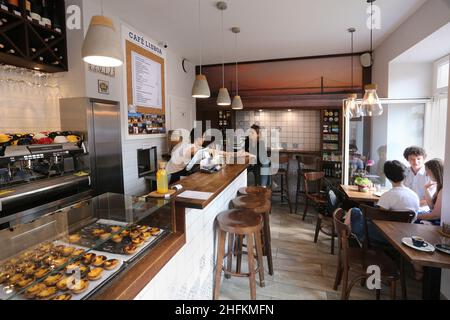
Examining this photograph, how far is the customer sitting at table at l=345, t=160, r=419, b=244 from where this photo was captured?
248 centimetres

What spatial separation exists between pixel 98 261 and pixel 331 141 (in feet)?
16.4

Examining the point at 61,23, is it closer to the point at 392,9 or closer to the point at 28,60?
the point at 28,60

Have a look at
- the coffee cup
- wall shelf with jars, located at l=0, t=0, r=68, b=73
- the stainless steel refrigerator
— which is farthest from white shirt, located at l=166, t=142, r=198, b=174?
the coffee cup

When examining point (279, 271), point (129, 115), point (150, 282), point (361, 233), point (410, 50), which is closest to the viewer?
point (150, 282)

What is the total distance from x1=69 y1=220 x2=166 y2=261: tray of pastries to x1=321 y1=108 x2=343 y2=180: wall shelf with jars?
4.40 metres

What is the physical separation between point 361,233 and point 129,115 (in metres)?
3.39

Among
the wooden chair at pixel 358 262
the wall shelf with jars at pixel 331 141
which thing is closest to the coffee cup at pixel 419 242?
the wooden chair at pixel 358 262

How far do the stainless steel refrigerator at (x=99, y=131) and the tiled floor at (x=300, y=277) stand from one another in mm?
1913

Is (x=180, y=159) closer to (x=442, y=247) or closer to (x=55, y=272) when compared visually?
(x=55, y=272)

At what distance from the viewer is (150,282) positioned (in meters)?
1.35

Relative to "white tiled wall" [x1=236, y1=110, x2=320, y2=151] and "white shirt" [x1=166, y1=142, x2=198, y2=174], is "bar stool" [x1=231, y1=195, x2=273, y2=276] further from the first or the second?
"white tiled wall" [x1=236, y1=110, x2=320, y2=151]
